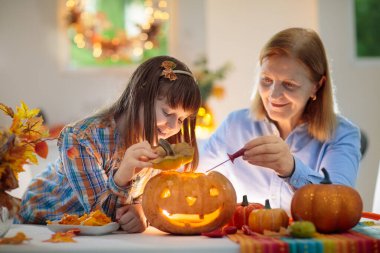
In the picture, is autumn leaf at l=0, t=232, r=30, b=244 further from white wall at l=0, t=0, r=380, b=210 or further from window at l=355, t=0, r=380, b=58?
window at l=355, t=0, r=380, b=58

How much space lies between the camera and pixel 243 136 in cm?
230

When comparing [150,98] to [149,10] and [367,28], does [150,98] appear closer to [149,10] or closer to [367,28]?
[367,28]

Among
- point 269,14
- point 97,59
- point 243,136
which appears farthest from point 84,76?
point 243,136

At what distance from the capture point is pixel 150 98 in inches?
71.5

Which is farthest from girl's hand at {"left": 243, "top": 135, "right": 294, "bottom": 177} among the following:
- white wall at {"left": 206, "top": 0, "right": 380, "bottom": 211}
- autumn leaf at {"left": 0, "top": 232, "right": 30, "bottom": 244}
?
white wall at {"left": 206, "top": 0, "right": 380, "bottom": 211}

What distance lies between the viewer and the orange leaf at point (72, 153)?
1.68 metres

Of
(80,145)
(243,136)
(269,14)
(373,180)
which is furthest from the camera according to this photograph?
(269,14)

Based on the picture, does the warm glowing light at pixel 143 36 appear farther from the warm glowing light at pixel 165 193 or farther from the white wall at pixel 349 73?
the warm glowing light at pixel 165 193

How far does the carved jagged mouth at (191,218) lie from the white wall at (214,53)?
7.26 ft

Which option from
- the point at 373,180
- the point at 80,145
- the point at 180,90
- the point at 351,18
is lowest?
the point at 373,180

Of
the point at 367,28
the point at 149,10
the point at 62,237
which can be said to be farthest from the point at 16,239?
the point at 149,10

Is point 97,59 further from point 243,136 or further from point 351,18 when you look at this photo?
point 243,136

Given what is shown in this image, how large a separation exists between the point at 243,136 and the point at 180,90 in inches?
22.3

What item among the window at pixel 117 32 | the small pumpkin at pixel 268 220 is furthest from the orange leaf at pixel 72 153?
the window at pixel 117 32
